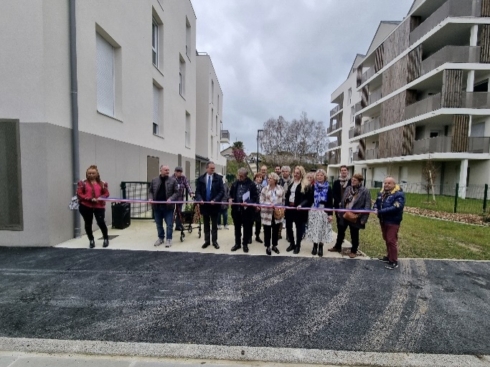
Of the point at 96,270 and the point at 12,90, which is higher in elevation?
the point at 12,90

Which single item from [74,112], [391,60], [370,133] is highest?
[391,60]

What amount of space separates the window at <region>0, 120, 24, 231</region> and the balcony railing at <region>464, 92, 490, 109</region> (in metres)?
24.2

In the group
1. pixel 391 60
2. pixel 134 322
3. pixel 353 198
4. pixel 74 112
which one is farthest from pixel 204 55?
pixel 134 322

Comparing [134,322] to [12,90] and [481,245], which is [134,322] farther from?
[481,245]

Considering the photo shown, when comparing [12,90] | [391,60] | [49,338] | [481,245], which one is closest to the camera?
[49,338]

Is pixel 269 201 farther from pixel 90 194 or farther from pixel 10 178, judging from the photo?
pixel 10 178

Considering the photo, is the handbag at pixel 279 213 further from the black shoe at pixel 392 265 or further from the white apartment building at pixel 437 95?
the white apartment building at pixel 437 95

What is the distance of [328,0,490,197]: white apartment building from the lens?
17.0 m

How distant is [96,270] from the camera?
14.4 feet

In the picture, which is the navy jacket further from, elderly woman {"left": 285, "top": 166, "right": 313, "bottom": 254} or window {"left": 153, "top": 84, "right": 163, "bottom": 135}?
window {"left": 153, "top": 84, "right": 163, "bottom": 135}

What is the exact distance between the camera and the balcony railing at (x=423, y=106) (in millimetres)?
18034

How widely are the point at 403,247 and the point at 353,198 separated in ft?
7.64

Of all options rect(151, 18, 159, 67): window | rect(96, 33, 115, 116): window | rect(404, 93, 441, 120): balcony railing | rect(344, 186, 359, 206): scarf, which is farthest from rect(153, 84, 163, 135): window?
rect(404, 93, 441, 120): balcony railing

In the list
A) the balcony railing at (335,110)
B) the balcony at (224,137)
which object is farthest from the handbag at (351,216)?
the balcony railing at (335,110)
